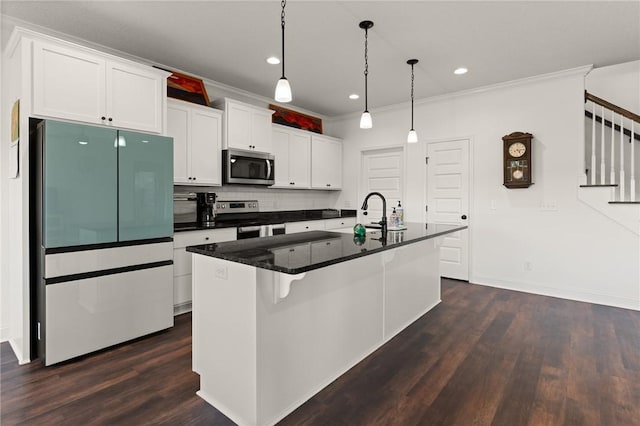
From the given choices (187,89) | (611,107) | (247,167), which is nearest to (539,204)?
(611,107)

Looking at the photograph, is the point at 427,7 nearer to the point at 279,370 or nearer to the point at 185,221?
the point at 279,370

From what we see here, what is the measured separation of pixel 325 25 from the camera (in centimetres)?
301

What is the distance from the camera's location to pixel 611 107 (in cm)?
374

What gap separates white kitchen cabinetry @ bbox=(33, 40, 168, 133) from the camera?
255 centimetres

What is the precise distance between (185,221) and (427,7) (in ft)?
10.9

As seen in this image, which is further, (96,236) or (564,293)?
(564,293)

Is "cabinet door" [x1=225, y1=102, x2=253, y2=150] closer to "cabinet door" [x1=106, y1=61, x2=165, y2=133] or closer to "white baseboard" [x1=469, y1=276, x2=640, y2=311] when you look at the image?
"cabinet door" [x1=106, y1=61, x2=165, y2=133]

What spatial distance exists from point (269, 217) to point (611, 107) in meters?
4.48

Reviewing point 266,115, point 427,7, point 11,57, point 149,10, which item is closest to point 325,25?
point 427,7

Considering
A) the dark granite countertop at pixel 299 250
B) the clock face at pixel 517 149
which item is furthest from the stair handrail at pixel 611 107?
the dark granite countertop at pixel 299 250

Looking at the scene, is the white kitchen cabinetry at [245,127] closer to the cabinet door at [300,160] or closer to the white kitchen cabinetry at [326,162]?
the cabinet door at [300,160]

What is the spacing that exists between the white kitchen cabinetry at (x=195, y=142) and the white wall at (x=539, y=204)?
3.11 m

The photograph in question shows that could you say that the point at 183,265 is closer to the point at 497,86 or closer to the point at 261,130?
the point at 261,130

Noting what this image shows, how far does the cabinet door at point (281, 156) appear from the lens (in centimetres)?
508
